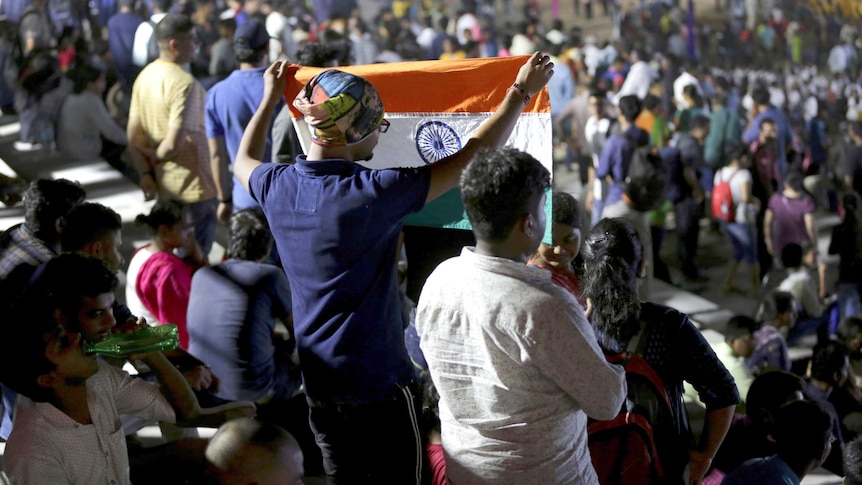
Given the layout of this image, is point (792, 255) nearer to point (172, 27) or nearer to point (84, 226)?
point (172, 27)

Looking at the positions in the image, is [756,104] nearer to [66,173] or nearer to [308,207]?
[66,173]

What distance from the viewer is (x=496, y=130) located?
2590mm

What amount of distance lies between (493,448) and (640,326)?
2.16 ft

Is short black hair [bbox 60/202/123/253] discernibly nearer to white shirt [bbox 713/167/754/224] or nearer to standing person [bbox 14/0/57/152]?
standing person [bbox 14/0/57/152]

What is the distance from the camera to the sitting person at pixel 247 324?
13.4ft

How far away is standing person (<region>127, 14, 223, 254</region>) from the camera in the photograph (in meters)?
5.35

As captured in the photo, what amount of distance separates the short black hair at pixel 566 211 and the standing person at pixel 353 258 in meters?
0.86

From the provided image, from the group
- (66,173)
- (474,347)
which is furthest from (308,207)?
(66,173)

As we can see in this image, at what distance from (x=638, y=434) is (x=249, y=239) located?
82.2 inches

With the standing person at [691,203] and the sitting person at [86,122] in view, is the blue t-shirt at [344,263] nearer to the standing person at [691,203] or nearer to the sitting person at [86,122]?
the sitting person at [86,122]

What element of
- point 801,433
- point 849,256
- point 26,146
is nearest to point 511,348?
point 801,433

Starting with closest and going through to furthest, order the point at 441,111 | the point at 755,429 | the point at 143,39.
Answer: the point at 441,111, the point at 755,429, the point at 143,39

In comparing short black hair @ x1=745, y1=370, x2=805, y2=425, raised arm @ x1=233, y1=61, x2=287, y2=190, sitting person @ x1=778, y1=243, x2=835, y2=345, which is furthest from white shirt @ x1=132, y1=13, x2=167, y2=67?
sitting person @ x1=778, y1=243, x2=835, y2=345

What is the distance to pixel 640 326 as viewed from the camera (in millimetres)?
2740
